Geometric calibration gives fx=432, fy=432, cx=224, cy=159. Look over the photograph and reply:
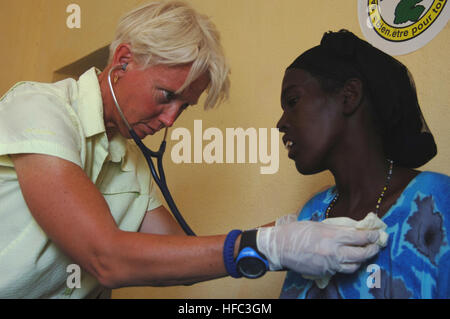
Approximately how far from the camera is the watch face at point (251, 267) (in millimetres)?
781

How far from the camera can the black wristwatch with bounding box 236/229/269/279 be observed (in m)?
0.78

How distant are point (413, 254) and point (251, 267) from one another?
0.96 ft

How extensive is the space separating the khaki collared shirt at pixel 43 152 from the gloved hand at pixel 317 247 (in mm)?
454

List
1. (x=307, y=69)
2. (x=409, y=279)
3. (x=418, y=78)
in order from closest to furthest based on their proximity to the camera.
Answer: (x=409, y=279) < (x=307, y=69) < (x=418, y=78)

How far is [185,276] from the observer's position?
2.68ft

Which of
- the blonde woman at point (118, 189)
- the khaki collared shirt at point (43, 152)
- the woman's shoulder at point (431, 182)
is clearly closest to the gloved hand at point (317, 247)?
the blonde woman at point (118, 189)

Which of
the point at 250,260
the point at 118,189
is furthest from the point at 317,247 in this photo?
the point at 118,189

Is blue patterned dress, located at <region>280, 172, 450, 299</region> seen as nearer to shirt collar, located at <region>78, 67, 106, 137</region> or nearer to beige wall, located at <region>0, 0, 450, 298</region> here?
beige wall, located at <region>0, 0, 450, 298</region>

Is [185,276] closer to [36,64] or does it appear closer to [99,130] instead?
[99,130]

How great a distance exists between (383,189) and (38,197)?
71cm

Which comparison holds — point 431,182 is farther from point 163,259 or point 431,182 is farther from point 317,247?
point 163,259

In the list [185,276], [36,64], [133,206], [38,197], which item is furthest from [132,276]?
[36,64]

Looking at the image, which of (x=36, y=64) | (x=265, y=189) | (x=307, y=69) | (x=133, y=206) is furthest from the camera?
(x=36, y=64)

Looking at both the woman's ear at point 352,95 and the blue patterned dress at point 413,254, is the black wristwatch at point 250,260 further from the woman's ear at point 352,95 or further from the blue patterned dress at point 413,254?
the woman's ear at point 352,95
